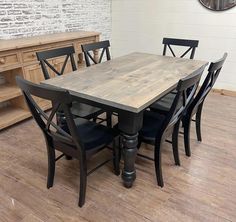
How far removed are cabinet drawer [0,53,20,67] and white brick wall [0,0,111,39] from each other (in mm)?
595

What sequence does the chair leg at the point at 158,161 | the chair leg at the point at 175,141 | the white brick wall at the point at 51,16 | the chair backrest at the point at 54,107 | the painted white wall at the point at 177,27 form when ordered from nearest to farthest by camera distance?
the chair backrest at the point at 54,107 < the chair leg at the point at 158,161 < the chair leg at the point at 175,141 < the white brick wall at the point at 51,16 < the painted white wall at the point at 177,27

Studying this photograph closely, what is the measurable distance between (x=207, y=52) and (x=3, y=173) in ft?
11.8

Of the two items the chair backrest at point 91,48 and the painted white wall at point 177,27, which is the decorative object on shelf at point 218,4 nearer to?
the painted white wall at point 177,27

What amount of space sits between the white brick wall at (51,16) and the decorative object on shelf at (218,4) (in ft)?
6.38

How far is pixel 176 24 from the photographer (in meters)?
4.16

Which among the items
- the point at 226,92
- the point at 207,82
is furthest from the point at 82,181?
the point at 226,92

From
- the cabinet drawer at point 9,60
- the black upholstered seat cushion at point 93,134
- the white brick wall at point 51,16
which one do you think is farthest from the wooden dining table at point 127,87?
the white brick wall at point 51,16

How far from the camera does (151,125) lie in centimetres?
201

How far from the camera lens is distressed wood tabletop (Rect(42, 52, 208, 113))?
5.36 ft

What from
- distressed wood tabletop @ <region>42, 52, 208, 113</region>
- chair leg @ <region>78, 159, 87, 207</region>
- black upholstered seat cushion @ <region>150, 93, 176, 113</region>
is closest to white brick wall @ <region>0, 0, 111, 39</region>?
distressed wood tabletop @ <region>42, 52, 208, 113</region>

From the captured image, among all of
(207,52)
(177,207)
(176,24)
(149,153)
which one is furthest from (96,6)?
(177,207)

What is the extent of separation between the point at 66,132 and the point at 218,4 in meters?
3.29

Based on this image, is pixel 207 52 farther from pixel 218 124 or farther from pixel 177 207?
pixel 177 207

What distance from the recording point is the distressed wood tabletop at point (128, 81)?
64.4 inches
